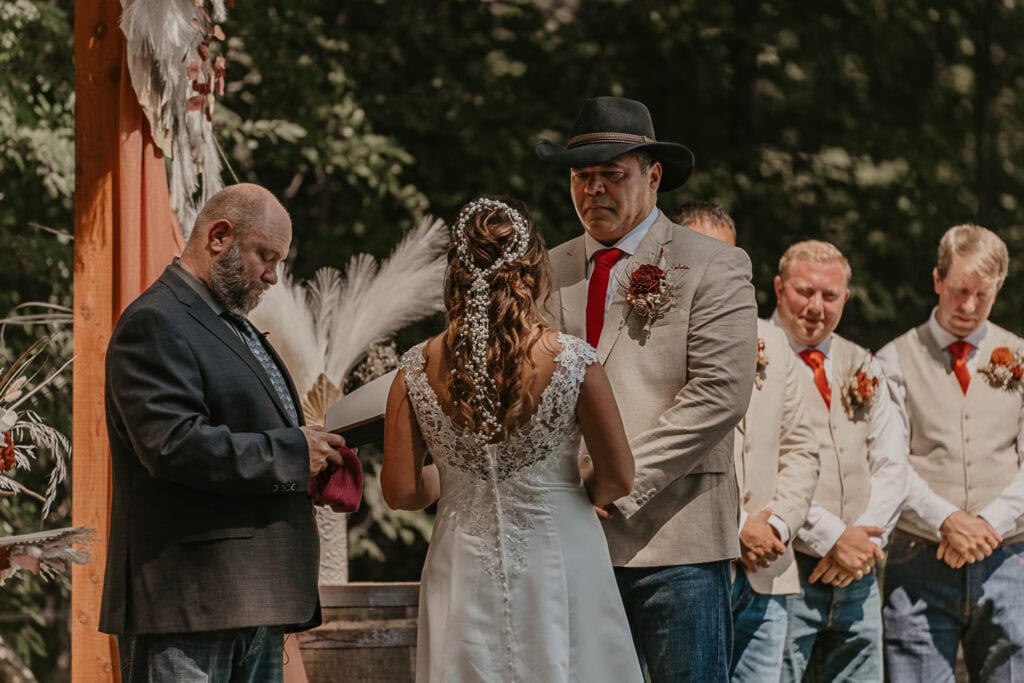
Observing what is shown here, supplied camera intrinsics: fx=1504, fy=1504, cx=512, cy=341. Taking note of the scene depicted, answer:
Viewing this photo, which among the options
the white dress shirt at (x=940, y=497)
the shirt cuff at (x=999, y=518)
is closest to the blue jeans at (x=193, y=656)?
the white dress shirt at (x=940, y=497)

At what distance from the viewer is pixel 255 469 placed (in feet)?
11.5

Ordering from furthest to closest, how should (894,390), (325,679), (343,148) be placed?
(343,148), (894,390), (325,679)

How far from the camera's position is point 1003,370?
530 cm

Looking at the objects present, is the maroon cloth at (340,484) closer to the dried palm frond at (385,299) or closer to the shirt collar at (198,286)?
the shirt collar at (198,286)

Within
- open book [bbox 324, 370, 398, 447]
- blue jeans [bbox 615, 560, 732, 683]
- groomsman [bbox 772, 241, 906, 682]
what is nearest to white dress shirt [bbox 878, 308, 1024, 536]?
groomsman [bbox 772, 241, 906, 682]

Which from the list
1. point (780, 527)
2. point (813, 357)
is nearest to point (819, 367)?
point (813, 357)

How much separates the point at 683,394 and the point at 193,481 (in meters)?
1.25

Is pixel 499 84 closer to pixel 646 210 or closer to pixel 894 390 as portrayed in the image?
pixel 894 390

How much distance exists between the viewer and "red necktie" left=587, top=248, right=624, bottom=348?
13.2ft

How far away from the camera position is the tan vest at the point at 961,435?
5258mm

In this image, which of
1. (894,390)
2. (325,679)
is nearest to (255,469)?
(325,679)

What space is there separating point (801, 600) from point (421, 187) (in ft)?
16.4

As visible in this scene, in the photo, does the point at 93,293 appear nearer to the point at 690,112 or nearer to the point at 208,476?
the point at 208,476

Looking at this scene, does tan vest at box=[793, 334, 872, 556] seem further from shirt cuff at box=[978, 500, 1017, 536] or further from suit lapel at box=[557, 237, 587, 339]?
suit lapel at box=[557, 237, 587, 339]
